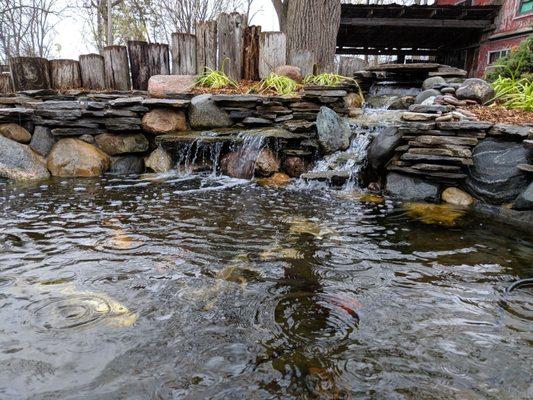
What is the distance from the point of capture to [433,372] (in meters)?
1.66

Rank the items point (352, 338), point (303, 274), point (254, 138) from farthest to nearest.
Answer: point (254, 138), point (303, 274), point (352, 338)

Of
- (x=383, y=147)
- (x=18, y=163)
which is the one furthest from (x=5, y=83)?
(x=383, y=147)

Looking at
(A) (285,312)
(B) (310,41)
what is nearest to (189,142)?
(B) (310,41)

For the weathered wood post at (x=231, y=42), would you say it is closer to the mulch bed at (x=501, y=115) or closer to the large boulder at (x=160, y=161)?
the large boulder at (x=160, y=161)

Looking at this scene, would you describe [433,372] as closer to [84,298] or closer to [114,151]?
[84,298]

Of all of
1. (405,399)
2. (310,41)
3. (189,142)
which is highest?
(310,41)

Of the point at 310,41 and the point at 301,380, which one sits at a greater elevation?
the point at 310,41

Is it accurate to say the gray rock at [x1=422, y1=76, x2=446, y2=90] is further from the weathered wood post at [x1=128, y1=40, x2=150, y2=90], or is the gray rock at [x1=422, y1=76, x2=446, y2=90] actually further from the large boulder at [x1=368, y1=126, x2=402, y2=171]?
the weathered wood post at [x1=128, y1=40, x2=150, y2=90]

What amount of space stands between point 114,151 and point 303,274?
464 cm

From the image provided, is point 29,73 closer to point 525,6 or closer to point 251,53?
point 251,53

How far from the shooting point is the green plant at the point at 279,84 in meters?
6.21

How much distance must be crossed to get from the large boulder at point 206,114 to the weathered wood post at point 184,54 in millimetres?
1231

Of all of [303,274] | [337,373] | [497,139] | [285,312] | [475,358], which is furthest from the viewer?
[497,139]

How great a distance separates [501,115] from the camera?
193 inches
